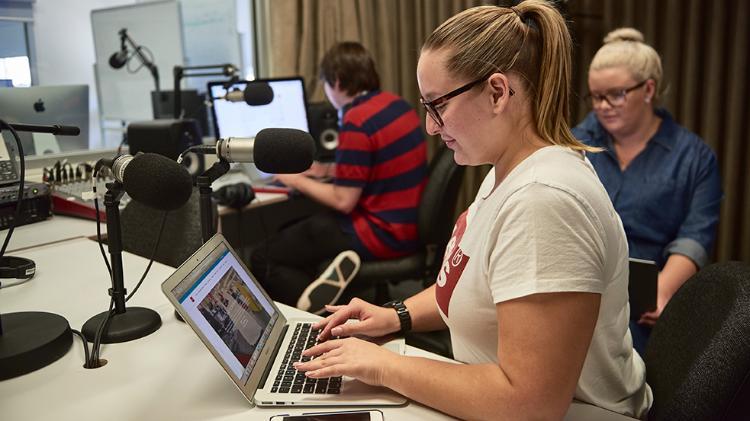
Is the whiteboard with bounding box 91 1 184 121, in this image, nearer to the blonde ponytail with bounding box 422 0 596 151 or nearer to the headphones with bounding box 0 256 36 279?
the headphones with bounding box 0 256 36 279

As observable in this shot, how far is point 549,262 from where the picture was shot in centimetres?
82

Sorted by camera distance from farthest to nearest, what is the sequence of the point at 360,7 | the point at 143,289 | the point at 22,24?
1. the point at 360,7
2. the point at 22,24
3. the point at 143,289

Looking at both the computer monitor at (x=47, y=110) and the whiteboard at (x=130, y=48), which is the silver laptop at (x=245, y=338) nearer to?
the computer monitor at (x=47, y=110)

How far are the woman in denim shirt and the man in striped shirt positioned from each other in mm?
733

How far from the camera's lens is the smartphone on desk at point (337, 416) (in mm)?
915

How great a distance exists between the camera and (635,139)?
6.46 ft

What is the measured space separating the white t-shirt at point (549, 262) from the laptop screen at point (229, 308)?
0.34 meters

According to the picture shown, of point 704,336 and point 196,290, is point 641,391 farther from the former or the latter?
point 196,290

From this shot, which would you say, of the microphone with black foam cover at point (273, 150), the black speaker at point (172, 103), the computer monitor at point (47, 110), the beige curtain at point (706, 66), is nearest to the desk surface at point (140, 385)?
the microphone with black foam cover at point (273, 150)

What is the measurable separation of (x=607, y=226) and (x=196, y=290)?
63cm

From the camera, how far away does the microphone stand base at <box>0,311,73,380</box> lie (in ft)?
3.62

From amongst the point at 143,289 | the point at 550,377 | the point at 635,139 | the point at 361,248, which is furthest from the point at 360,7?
the point at 550,377

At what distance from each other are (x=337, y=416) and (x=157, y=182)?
454 millimetres

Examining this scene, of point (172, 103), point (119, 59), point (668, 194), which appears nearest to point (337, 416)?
point (668, 194)
